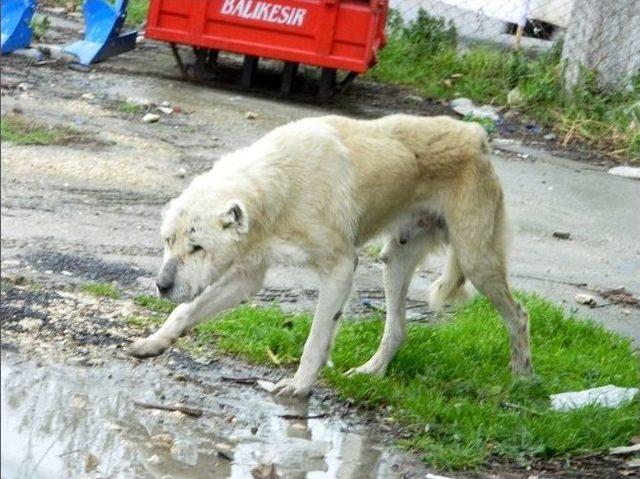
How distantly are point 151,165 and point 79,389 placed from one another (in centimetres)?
432

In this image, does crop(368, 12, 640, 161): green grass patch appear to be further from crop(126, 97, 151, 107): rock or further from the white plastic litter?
the white plastic litter

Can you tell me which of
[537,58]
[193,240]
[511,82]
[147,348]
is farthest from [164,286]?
[537,58]

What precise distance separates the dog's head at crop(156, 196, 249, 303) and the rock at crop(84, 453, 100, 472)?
93 cm

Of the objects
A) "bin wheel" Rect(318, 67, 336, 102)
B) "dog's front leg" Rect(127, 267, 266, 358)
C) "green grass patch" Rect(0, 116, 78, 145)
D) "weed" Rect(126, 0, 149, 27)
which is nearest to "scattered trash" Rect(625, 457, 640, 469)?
"dog's front leg" Rect(127, 267, 266, 358)

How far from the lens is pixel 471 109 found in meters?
13.3

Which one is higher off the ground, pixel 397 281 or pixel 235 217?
pixel 235 217

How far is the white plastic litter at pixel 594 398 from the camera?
645 cm

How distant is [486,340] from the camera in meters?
7.25

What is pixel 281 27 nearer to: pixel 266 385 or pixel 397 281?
pixel 397 281

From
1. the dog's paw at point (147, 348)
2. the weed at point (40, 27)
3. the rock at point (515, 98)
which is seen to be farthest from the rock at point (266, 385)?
the weed at point (40, 27)

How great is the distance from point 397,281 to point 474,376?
0.63 m

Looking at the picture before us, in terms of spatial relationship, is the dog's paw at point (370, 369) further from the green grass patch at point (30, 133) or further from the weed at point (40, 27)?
the weed at point (40, 27)

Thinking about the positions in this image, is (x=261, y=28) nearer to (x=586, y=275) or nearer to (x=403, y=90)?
(x=403, y=90)

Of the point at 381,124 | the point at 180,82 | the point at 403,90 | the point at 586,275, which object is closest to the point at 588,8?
the point at 403,90
